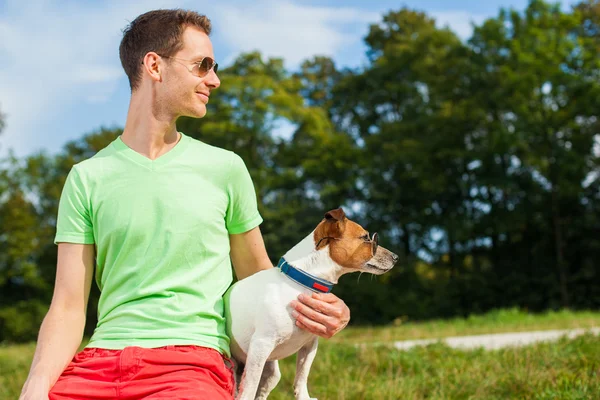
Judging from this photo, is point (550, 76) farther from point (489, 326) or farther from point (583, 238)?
point (489, 326)

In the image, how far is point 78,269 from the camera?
2.37m

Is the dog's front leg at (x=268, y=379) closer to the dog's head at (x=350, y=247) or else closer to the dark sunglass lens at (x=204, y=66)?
the dog's head at (x=350, y=247)

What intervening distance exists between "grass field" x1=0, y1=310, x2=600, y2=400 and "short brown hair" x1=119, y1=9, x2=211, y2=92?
3195mm

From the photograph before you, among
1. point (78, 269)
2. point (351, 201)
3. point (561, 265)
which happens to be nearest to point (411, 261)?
point (351, 201)

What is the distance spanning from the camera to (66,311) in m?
2.36

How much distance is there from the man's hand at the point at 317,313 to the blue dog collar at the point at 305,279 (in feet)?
0.08

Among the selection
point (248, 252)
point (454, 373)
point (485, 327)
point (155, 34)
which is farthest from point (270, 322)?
point (485, 327)

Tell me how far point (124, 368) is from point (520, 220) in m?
26.8

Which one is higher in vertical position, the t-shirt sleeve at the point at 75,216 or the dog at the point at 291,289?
the t-shirt sleeve at the point at 75,216

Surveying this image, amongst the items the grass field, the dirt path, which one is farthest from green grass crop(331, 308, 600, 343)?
the grass field

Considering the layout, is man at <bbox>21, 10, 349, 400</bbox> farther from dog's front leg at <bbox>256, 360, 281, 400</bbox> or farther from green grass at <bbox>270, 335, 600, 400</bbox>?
green grass at <bbox>270, 335, 600, 400</bbox>

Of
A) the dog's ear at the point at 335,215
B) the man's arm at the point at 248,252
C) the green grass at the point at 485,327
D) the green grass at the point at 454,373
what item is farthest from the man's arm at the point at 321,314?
the green grass at the point at 485,327

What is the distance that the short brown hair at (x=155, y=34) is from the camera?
7.83 feet

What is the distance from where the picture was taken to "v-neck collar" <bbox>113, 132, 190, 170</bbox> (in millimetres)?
2355
